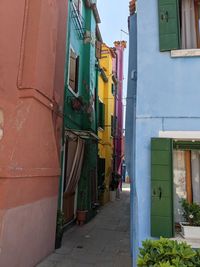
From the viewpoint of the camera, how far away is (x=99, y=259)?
6.11m

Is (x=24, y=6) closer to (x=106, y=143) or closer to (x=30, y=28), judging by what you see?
(x=30, y=28)

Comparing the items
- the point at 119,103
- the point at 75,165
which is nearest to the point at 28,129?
the point at 75,165

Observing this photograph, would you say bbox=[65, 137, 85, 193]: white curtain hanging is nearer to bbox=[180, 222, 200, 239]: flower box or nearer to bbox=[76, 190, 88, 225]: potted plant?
bbox=[76, 190, 88, 225]: potted plant

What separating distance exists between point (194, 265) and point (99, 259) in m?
3.59

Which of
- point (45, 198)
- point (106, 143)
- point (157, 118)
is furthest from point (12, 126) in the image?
point (106, 143)

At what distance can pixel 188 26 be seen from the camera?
4.51 metres

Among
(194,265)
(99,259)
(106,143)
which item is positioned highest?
(106,143)

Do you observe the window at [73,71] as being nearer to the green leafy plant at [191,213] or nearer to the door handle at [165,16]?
the door handle at [165,16]

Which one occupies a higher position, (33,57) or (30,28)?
(30,28)

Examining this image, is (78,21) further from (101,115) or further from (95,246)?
(95,246)

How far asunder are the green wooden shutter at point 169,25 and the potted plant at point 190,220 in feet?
8.00

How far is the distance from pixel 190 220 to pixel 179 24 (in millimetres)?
3090

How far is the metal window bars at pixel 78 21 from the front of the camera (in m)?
9.10

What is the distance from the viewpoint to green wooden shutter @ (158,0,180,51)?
4.22m
